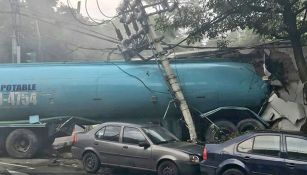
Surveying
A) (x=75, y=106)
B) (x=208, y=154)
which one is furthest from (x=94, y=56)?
(x=208, y=154)

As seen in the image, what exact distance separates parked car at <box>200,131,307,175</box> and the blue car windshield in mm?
1843

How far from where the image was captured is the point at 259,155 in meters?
8.86

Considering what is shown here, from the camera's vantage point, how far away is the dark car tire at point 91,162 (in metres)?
11.7

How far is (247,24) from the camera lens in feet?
43.1

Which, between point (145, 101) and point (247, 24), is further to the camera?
point (145, 101)

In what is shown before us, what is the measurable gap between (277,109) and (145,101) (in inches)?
165

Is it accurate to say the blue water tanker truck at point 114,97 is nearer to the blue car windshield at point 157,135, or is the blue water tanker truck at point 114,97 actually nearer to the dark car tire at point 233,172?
the blue car windshield at point 157,135

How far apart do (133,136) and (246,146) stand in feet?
10.5

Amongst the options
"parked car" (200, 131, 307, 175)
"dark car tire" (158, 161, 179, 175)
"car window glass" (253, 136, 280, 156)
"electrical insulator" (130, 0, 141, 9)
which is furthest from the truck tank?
"car window glass" (253, 136, 280, 156)

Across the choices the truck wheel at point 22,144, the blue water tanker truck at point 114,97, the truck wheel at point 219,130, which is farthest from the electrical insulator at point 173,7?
the truck wheel at point 22,144

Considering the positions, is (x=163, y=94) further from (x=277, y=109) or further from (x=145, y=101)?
(x=277, y=109)

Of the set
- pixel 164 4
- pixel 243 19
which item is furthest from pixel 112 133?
pixel 243 19

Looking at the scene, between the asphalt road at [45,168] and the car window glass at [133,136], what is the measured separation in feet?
2.94

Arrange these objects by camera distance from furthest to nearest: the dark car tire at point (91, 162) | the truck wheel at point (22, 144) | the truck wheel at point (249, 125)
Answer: the truck wheel at point (22, 144)
the truck wheel at point (249, 125)
the dark car tire at point (91, 162)
